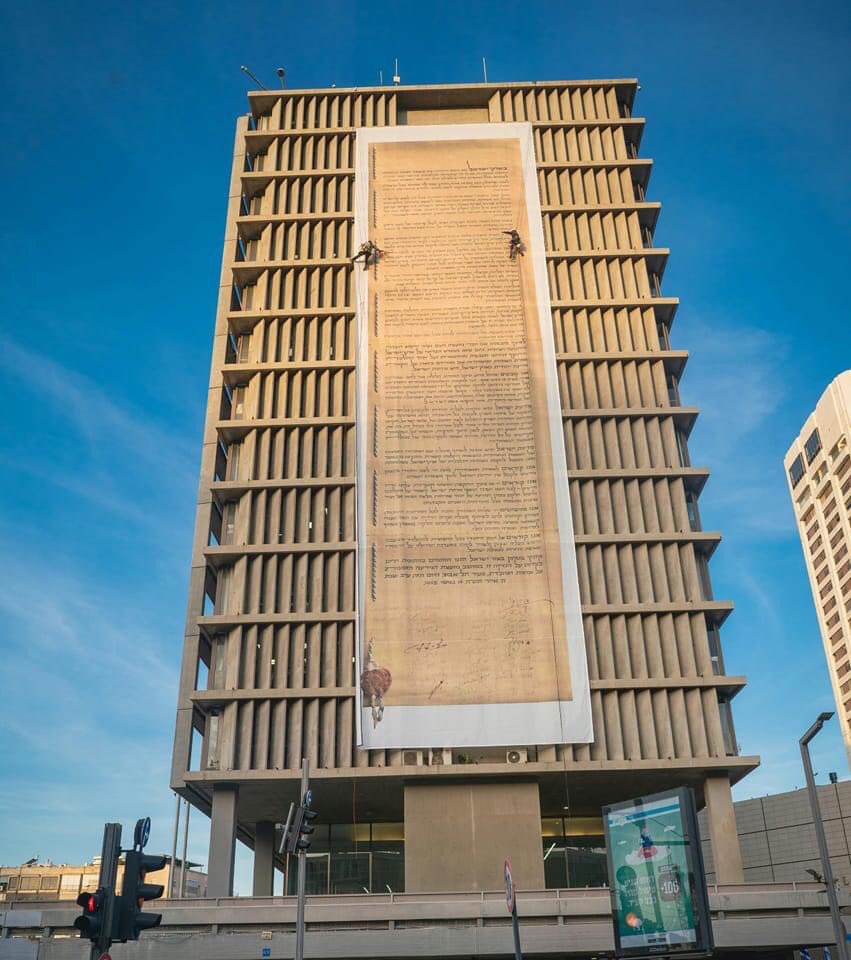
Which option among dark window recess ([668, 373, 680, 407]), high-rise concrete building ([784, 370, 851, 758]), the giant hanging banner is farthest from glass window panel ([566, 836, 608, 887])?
high-rise concrete building ([784, 370, 851, 758])

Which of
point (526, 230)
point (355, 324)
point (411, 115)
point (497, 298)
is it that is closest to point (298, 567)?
point (355, 324)

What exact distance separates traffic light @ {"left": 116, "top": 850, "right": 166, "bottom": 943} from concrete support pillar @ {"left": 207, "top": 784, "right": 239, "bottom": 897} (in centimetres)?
3249

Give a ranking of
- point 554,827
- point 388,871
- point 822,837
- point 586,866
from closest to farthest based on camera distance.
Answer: point 822,837 → point 586,866 → point 388,871 → point 554,827

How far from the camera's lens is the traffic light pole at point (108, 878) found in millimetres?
14133

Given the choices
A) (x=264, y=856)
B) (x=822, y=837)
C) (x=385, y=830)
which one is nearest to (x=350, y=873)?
(x=385, y=830)

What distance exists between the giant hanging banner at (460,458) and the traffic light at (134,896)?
106 feet

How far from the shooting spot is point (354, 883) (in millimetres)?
49469

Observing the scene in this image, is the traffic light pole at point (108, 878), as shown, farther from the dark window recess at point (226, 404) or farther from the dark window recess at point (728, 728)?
the dark window recess at point (226, 404)

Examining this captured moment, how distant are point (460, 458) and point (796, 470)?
93596 mm

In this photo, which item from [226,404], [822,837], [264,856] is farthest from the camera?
[226,404]

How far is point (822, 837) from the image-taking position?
25281mm

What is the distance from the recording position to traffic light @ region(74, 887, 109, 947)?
1409cm

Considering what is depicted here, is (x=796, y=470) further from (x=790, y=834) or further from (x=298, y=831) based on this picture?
(x=298, y=831)

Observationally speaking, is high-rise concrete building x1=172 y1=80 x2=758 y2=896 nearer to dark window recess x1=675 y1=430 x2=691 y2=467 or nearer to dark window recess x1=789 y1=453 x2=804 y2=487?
dark window recess x1=675 y1=430 x2=691 y2=467
